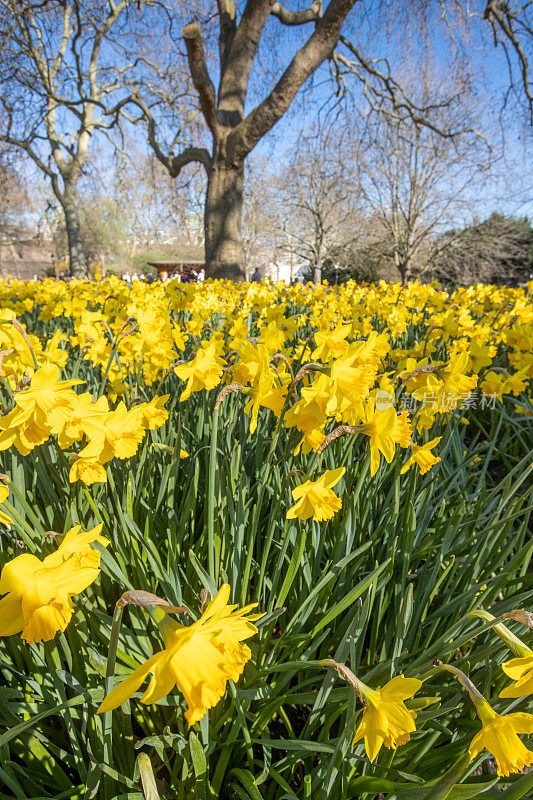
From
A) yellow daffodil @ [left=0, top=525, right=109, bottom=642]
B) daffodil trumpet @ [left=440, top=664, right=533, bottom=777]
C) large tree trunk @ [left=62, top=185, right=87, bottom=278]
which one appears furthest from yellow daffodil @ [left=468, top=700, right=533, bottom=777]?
large tree trunk @ [left=62, top=185, right=87, bottom=278]

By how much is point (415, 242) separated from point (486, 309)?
43.1 ft

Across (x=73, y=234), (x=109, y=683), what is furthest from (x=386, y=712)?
(x=73, y=234)

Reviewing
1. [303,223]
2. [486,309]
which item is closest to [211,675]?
[486,309]

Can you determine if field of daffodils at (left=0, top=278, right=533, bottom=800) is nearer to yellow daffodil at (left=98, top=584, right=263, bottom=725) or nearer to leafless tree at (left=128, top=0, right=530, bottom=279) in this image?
yellow daffodil at (left=98, top=584, right=263, bottom=725)

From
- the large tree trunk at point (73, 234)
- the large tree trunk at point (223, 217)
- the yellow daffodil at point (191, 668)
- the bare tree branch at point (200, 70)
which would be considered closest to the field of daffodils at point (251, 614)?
the yellow daffodil at point (191, 668)

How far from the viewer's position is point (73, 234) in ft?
49.2

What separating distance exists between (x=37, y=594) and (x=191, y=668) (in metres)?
0.25

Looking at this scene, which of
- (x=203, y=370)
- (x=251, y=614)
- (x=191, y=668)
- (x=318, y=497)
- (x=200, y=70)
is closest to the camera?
(x=191, y=668)

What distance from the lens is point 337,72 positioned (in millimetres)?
11125

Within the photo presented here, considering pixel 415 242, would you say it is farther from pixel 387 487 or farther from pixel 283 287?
pixel 387 487

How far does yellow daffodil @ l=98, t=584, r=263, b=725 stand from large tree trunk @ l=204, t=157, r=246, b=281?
8.27m

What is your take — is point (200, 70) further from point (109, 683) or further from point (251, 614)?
point (109, 683)

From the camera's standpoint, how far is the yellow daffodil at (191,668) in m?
0.55

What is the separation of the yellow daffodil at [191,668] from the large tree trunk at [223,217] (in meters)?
8.27
